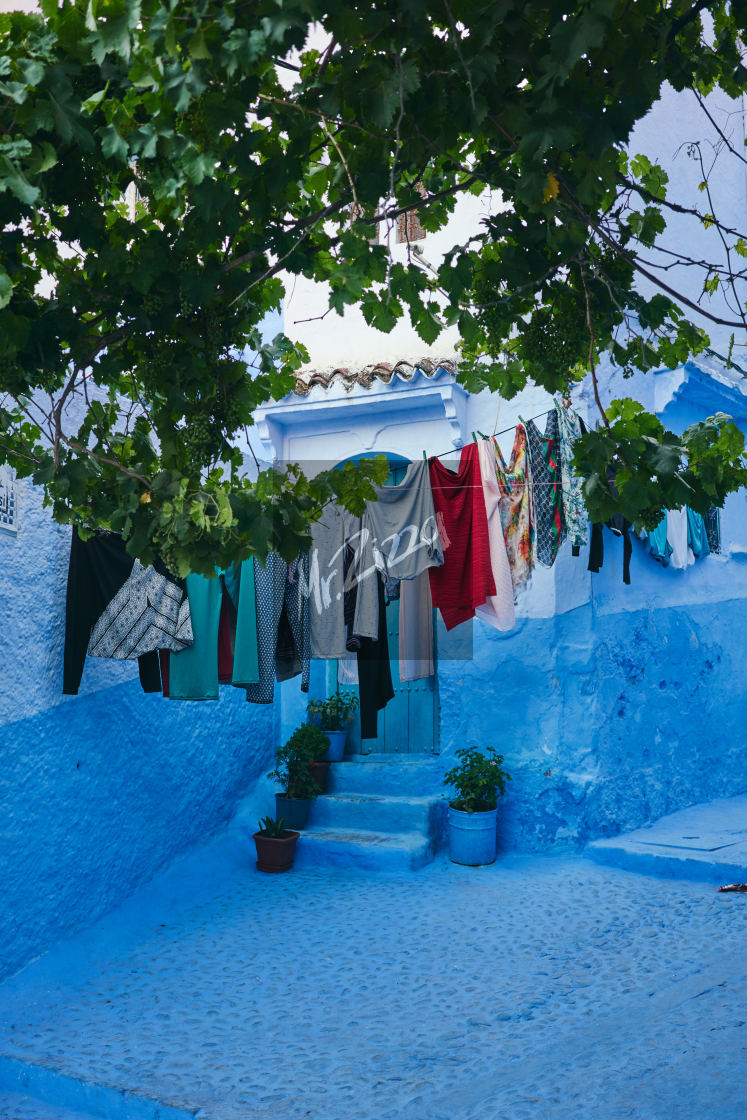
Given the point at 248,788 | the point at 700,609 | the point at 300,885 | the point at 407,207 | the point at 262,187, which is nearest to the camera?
the point at 262,187

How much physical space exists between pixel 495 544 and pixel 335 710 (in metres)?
3.12

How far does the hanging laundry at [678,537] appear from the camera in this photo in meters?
7.99

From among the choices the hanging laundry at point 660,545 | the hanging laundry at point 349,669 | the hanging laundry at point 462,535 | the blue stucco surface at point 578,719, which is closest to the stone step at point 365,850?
the blue stucco surface at point 578,719

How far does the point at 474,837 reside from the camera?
7109mm

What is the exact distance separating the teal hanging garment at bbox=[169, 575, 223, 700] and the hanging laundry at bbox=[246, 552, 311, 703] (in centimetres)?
27

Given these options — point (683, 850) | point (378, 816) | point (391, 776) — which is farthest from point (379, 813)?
point (683, 850)

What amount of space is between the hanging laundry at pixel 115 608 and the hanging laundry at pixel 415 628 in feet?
4.94

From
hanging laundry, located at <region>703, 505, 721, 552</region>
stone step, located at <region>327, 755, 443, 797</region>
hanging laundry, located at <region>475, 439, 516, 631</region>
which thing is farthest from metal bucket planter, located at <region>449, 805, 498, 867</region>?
hanging laundry, located at <region>703, 505, 721, 552</region>

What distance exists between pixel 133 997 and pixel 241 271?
376 cm

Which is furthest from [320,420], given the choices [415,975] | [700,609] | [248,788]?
[415,975]

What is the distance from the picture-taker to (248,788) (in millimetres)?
7961

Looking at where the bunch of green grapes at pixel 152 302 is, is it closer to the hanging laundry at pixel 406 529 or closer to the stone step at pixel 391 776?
the hanging laundry at pixel 406 529

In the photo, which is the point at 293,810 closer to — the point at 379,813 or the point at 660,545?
the point at 379,813

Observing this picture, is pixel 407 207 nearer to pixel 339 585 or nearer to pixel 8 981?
pixel 339 585
